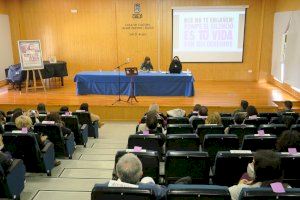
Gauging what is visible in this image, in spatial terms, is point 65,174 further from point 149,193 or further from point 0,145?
point 149,193

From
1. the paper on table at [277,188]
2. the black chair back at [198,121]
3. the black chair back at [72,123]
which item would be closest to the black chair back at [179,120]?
the black chair back at [198,121]

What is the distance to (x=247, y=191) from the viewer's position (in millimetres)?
2162

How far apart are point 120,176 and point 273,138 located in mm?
2355

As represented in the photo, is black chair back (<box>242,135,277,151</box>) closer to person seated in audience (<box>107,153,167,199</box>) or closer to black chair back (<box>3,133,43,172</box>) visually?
person seated in audience (<box>107,153,167,199</box>)

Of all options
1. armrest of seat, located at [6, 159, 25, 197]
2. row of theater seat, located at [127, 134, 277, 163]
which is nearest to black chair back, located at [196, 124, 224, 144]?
row of theater seat, located at [127, 134, 277, 163]

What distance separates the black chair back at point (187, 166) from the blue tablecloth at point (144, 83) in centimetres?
609

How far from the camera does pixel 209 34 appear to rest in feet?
39.5

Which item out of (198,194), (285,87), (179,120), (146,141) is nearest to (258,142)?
(146,141)

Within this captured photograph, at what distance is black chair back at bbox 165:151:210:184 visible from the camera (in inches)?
128

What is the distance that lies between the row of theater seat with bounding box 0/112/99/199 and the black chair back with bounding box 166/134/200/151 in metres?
1.75

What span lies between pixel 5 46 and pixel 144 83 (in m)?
6.34

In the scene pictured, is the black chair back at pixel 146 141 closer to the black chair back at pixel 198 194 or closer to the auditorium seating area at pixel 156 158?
the auditorium seating area at pixel 156 158

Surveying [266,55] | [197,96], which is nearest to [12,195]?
[197,96]

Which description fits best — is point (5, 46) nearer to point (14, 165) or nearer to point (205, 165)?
point (14, 165)
